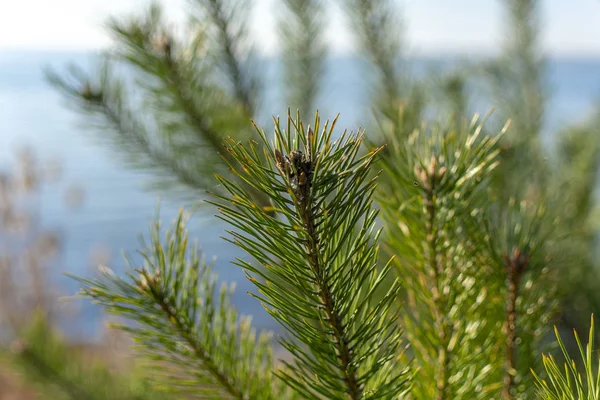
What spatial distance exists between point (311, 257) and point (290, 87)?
661mm

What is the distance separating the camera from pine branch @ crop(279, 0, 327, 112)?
2.54 feet

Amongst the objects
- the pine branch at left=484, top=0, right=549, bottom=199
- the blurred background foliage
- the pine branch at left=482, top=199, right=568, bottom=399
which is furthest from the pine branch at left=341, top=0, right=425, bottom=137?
the pine branch at left=482, top=199, right=568, bottom=399

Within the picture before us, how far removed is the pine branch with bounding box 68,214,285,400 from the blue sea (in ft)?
0.81

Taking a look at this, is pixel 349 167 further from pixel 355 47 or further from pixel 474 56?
pixel 474 56

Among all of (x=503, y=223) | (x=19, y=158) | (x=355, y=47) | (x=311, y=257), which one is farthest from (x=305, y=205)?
(x=19, y=158)

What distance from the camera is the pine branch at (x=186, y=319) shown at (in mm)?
276

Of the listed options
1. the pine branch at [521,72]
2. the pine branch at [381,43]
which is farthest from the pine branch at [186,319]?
the pine branch at [521,72]

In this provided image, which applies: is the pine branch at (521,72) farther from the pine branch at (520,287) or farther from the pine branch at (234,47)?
the pine branch at (520,287)

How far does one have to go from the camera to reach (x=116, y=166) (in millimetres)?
530

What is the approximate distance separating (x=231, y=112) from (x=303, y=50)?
1.12ft

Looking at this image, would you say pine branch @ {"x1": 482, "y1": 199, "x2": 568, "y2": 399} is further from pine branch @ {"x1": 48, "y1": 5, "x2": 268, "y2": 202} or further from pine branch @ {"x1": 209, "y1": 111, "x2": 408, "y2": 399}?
pine branch @ {"x1": 48, "y1": 5, "x2": 268, "y2": 202}

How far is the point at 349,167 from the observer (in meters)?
0.19

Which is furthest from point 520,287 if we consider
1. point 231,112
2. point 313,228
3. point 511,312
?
point 231,112

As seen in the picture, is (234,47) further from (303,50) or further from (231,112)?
(303,50)
